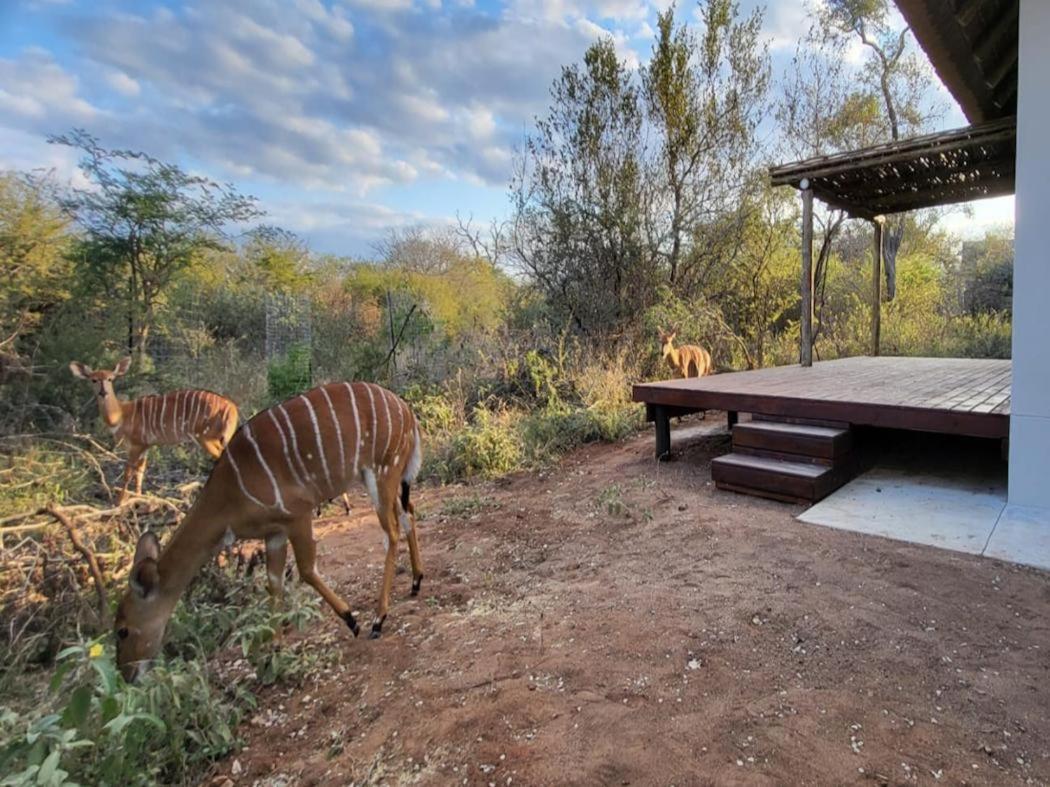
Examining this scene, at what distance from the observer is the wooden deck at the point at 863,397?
3.58 meters

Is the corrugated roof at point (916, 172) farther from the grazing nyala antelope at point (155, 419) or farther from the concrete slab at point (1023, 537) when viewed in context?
the grazing nyala antelope at point (155, 419)

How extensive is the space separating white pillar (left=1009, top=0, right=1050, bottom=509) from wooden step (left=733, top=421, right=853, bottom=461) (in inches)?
36.4

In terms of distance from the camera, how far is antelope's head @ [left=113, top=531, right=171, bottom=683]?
202cm

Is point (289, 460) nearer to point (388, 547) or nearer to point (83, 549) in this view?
point (388, 547)

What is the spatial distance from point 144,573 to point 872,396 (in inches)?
182

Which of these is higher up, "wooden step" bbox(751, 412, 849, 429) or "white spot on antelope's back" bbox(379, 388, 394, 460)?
"white spot on antelope's back" bbox(379, 388, 394, 460)

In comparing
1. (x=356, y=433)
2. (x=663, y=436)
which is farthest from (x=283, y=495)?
(x=663, y=436)

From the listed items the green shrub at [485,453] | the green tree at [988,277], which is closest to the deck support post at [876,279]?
the green tree at [988,277]

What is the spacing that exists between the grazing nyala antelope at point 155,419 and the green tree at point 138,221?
1745 millimetres

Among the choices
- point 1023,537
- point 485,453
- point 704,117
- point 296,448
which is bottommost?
point 1023,537

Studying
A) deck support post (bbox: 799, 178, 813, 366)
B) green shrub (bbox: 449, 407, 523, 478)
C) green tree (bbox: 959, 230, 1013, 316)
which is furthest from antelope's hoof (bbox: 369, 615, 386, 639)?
green tree (bbox: 959, 230, 1013, 316)

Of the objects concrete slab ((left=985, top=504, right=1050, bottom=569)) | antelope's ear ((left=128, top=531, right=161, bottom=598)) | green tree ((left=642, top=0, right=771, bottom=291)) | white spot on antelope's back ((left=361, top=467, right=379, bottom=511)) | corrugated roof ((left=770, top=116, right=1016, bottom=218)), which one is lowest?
concrete slab ((left=985, top=504, right=1050, bottom=569))

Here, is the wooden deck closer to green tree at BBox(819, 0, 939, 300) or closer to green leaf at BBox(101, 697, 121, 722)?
green leaf at BBox(101, 697, 121, 722)

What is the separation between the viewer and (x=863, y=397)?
161 inches
